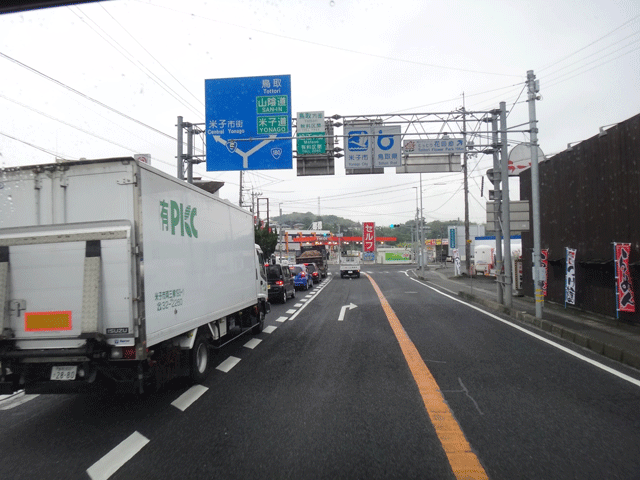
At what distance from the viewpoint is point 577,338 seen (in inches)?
377

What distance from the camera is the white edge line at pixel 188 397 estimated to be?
562 centimetres

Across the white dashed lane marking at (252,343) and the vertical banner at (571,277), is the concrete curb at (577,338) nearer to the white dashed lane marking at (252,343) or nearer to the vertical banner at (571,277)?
the vertical banner at (571,277)

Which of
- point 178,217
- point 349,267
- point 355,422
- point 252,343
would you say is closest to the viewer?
point 355,422

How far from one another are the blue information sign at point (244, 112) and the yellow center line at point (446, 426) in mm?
8418

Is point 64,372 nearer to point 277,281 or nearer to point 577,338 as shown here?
point 577,338

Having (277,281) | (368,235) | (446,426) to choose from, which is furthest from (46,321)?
(368,235)

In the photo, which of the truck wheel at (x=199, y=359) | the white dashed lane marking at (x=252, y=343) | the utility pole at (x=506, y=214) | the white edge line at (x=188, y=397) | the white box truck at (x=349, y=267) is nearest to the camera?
the white edge line at (x=188, y=397)

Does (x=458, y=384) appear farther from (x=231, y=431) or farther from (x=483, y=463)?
(x=231, y=431)

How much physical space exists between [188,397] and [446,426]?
339 centimetres

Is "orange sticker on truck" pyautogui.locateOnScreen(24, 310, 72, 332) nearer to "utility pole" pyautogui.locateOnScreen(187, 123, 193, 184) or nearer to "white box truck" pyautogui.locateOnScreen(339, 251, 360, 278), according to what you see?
"utility pole" pyautogui.locateOnScreen(187, 123, 193, 184)

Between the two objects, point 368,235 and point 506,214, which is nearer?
point 506,214

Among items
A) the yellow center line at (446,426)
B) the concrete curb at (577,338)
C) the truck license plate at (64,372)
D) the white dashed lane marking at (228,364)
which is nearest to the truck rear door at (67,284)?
the truck license plate at (64,372)

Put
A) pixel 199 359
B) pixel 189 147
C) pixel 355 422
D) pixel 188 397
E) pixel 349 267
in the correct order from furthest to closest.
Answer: pixel 349 267 < pixel 189 147 < pixel 199 359 < pixel 188 397 < pixel 355 422

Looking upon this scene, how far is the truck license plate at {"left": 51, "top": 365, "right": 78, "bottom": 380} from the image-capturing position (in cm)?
490
